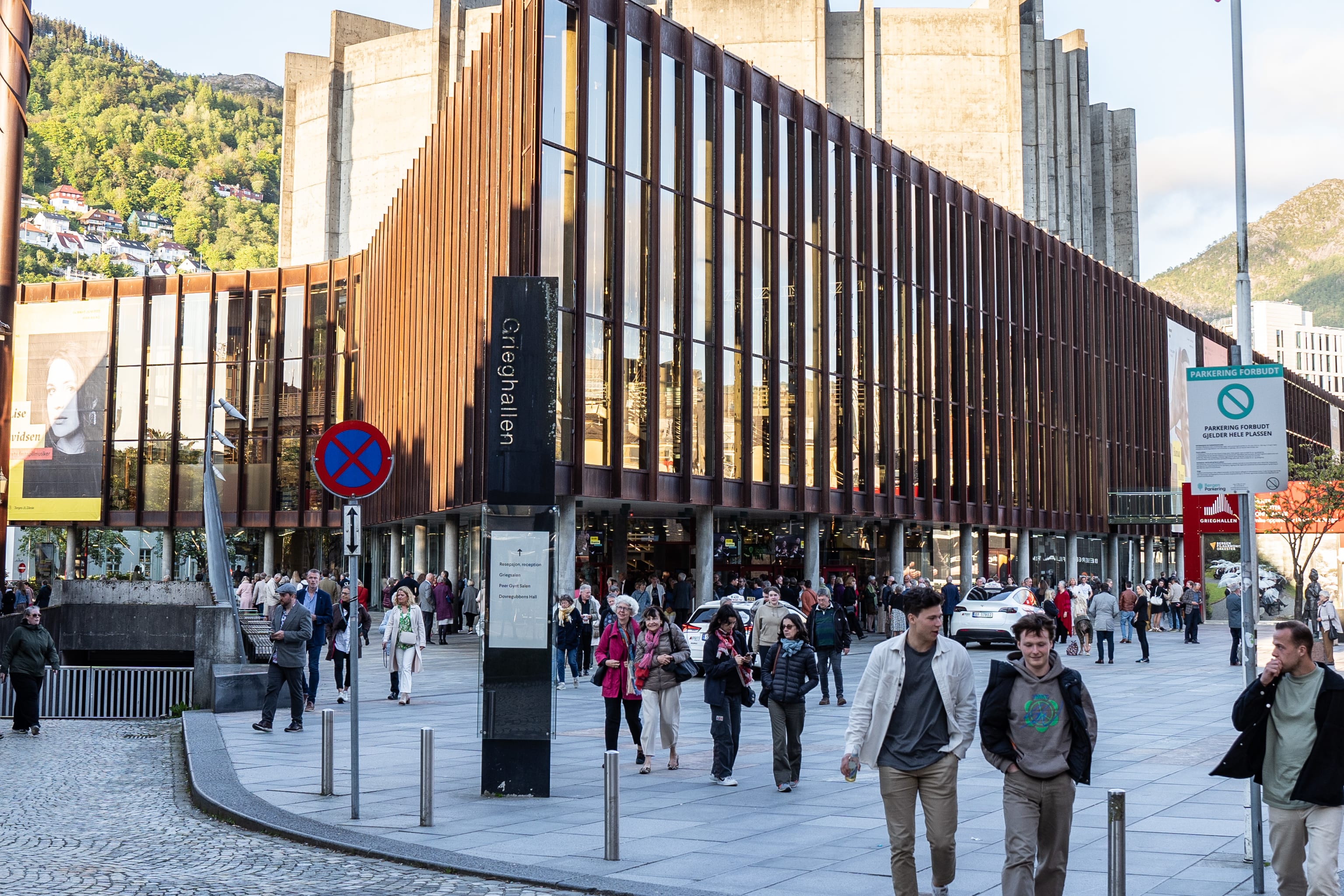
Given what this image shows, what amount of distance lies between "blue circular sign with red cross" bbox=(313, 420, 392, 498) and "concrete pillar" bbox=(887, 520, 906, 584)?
3740 centimetres

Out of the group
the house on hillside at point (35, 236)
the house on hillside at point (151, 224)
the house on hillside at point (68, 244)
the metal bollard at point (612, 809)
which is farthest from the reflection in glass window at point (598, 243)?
the house on hillside at point (151, 224)

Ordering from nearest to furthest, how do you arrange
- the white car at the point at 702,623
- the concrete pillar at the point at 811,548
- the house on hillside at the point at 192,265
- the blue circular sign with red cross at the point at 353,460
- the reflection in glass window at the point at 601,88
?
the blue circular sign with red cross at the point at 353,460
the white car at the point at 702,623
the reflection in glass window at the point at 601,88
the concrete pillar at the point at 811,548
the house on hillside at the point at 192,265

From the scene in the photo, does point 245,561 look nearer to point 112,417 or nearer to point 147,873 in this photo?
point 112,417

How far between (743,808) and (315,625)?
11071 millimetres

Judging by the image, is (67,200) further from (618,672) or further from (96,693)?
(618,672)

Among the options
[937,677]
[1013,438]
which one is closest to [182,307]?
[1013,438]

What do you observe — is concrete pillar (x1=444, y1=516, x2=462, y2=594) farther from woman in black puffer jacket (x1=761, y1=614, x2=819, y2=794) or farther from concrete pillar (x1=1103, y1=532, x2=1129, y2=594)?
concrete pillar (x1=1103, y1=532, x2=1129, y2=594)

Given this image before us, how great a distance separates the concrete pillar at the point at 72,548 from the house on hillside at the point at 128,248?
111 meters

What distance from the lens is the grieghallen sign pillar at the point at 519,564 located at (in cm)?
1129

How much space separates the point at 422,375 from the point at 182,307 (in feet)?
76.9

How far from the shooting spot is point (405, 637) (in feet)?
65.0

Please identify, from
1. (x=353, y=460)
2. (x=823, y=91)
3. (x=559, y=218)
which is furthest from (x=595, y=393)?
(x=823, y=91)

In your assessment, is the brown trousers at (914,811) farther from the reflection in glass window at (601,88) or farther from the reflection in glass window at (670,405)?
the reflection in glass window at (670,405)

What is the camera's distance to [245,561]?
205 feet
